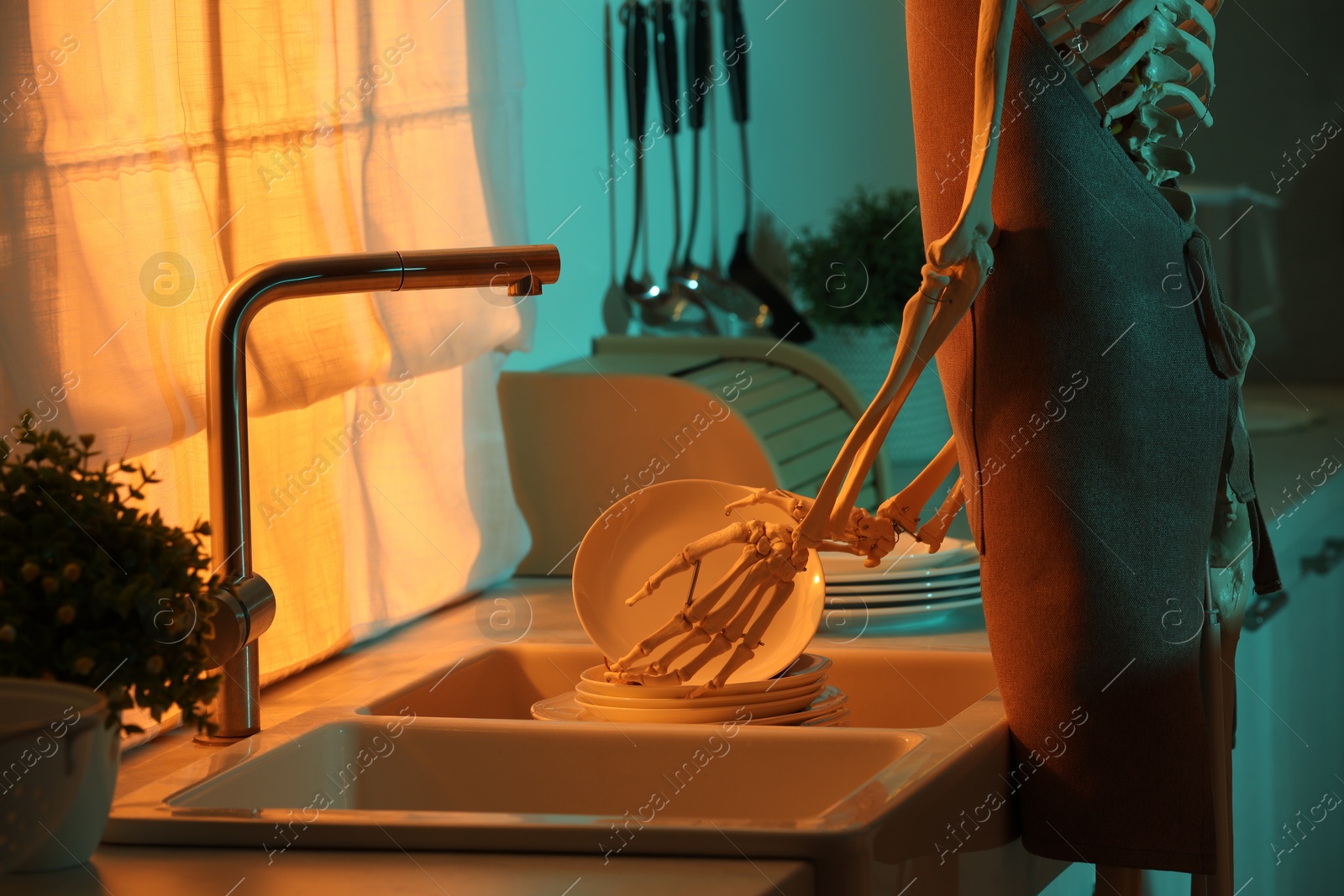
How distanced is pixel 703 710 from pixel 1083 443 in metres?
0.29

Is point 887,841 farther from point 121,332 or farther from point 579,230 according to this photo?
point 579,230

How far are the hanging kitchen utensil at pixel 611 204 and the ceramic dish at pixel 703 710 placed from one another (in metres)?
1.17

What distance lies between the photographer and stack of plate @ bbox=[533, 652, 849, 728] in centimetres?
96

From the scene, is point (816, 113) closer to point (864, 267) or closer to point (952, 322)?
point (864, 267)

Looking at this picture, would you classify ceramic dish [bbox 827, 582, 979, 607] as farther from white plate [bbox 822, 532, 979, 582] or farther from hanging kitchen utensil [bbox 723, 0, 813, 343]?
hanging kitchen utensil [bbox 723, 0, 813, 343]

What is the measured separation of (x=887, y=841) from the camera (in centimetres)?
73

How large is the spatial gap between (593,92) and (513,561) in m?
0.77

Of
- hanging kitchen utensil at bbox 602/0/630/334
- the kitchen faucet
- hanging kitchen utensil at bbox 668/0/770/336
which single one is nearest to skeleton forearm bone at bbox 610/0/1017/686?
the kitchen faucet

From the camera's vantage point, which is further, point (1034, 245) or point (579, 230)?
point (579, 230)

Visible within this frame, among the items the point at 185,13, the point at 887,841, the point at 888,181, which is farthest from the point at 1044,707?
the point at 888,181

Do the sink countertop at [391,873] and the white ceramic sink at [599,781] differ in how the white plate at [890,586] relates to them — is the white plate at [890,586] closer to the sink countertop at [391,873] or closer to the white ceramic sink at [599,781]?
the white ceramic sink at [599,781]

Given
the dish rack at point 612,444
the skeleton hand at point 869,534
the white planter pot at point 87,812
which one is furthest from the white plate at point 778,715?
the dish rack at point 612,444

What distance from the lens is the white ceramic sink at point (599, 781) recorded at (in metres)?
0.72

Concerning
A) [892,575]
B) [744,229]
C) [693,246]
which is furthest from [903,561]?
[744,229]
